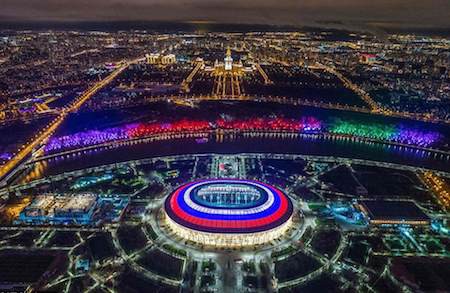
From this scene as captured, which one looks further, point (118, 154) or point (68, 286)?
point (118, 154)

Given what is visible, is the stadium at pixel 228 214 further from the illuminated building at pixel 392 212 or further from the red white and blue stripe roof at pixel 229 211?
the illuminated building at pixel 392 212

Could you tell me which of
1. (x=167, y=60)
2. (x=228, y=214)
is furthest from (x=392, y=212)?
(x=167, y=60)

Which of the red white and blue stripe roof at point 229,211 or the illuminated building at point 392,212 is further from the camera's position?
the illuminated building at point 392,212

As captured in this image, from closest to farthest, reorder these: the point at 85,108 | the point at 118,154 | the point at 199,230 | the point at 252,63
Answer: the point at 199,230 → the point at 118,154 → the point at 85,108 → the point at 252,63

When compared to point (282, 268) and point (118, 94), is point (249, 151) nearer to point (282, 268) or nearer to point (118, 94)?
point (282, 268)

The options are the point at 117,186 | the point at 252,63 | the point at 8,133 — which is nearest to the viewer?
the point at 117,186

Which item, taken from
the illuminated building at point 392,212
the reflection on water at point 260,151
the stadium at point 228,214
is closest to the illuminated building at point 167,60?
the reflection on water at point 260,151

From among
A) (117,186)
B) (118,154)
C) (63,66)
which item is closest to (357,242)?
(117,186)

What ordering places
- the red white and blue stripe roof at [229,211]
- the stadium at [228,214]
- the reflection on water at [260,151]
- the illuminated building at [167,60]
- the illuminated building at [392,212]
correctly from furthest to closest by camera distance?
the illuminated building at [167,60] < the reflection on water at [260,151] < the illuminated building at [392,212] < the red white and blue stripe roof at [229,211] < the stadium at [228,214]

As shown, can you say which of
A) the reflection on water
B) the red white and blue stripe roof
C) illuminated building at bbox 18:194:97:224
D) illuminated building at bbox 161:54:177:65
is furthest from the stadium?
illuminated building at bbox 161:54:177:65
